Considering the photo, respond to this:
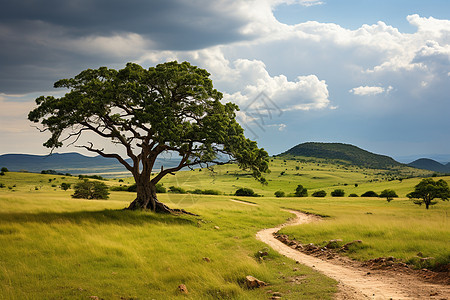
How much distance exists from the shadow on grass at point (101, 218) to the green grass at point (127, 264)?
0.38 feet

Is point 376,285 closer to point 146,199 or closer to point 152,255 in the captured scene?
point 152,255

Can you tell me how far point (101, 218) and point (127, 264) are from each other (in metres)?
11.7

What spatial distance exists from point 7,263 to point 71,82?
63.4 feet

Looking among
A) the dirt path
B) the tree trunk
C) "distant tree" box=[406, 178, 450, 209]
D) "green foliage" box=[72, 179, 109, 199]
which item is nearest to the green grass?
the dirt path

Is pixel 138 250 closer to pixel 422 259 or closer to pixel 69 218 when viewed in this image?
pixel 69 218

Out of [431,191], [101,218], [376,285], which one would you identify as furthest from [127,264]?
[431,191]

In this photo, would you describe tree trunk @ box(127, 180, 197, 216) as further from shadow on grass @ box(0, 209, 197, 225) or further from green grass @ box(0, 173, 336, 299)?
green grass @ box(0, 173, 336, 299)

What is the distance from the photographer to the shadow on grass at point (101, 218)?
2048 cm

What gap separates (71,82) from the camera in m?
27.3

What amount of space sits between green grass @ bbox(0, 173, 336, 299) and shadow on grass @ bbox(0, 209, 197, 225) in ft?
0.38

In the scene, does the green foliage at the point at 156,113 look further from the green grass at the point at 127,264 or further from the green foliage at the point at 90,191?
the green foliage at the point at 90,191

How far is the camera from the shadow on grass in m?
20.5

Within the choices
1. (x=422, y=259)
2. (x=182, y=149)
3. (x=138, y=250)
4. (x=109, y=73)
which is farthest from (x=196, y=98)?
(x=422, y=259)

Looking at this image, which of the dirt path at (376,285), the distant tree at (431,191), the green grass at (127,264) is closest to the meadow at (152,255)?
the green grass at (127,264)
